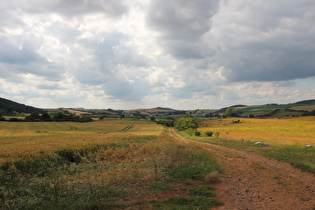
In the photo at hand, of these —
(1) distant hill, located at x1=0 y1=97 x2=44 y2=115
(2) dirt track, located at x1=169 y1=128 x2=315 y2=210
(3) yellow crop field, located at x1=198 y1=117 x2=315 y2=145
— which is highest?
(1) distant hill, located at x1=0 y1=97 x2=44 y2=115

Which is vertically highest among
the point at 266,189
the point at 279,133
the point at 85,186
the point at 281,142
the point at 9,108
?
the point at 9,108

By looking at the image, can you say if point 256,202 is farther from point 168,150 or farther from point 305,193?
point 168,150

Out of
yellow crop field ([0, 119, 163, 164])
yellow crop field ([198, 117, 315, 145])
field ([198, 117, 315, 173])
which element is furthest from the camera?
yellow crop field ([198, 117, 315, 145])

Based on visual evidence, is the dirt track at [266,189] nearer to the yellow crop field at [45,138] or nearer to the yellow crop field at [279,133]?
the yellow crop field at [45,138]

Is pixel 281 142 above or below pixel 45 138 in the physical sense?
below

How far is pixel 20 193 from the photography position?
783cm

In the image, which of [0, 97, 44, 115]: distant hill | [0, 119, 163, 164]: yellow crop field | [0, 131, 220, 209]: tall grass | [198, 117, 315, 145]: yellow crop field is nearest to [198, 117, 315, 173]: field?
[198, 117, 315, 145]: yellow crop field

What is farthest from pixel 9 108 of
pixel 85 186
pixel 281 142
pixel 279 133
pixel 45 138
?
pixel 85 186

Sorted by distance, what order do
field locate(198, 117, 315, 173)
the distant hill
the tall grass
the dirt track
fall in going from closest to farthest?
1. the tall grass
2. the dirt track
3. field locate(198, 117, 315, 173)
4. the distant hill

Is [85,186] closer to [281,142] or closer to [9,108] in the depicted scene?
[281,142]

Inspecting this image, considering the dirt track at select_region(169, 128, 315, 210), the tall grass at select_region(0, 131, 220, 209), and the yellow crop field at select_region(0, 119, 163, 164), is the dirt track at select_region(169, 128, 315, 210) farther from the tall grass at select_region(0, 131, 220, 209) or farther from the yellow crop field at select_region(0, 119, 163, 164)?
the yellow crop field at select_region(0, 119, 163, 164)

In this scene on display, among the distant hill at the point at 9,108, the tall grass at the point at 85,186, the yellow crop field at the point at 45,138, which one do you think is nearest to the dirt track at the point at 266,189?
the tall grass at the point at 85,186

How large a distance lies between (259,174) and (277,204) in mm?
5320

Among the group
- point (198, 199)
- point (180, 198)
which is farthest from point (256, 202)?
point (180, 198)
